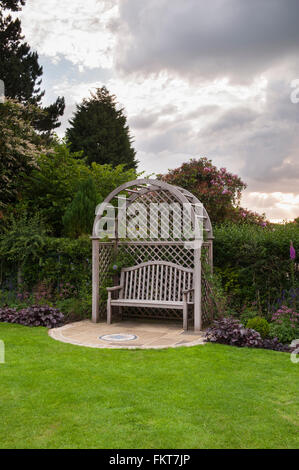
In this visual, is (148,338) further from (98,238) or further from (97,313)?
(98,238)

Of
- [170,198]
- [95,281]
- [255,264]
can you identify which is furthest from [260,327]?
[170,198]

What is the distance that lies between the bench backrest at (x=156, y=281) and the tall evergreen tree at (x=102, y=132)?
17070mm

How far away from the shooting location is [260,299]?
671 centimetres

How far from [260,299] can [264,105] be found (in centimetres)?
298

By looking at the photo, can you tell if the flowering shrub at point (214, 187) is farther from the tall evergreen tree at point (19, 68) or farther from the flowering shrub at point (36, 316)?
the tall evergreen tree at point (19, 68)

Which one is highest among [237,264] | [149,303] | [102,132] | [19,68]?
[19,68]

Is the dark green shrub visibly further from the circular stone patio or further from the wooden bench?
the wooden bench

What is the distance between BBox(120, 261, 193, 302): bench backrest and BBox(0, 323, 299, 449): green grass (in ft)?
5.83

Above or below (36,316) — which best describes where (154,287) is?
above

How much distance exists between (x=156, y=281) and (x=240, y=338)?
6.83 ft

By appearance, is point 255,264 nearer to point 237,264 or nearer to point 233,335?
point 237,264

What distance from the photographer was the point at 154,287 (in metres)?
7.42

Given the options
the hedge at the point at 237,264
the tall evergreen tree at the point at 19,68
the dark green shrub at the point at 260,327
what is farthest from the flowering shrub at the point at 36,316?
the tall evergreen tree at the point at 19,68

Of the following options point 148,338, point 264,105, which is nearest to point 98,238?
point 148,338
